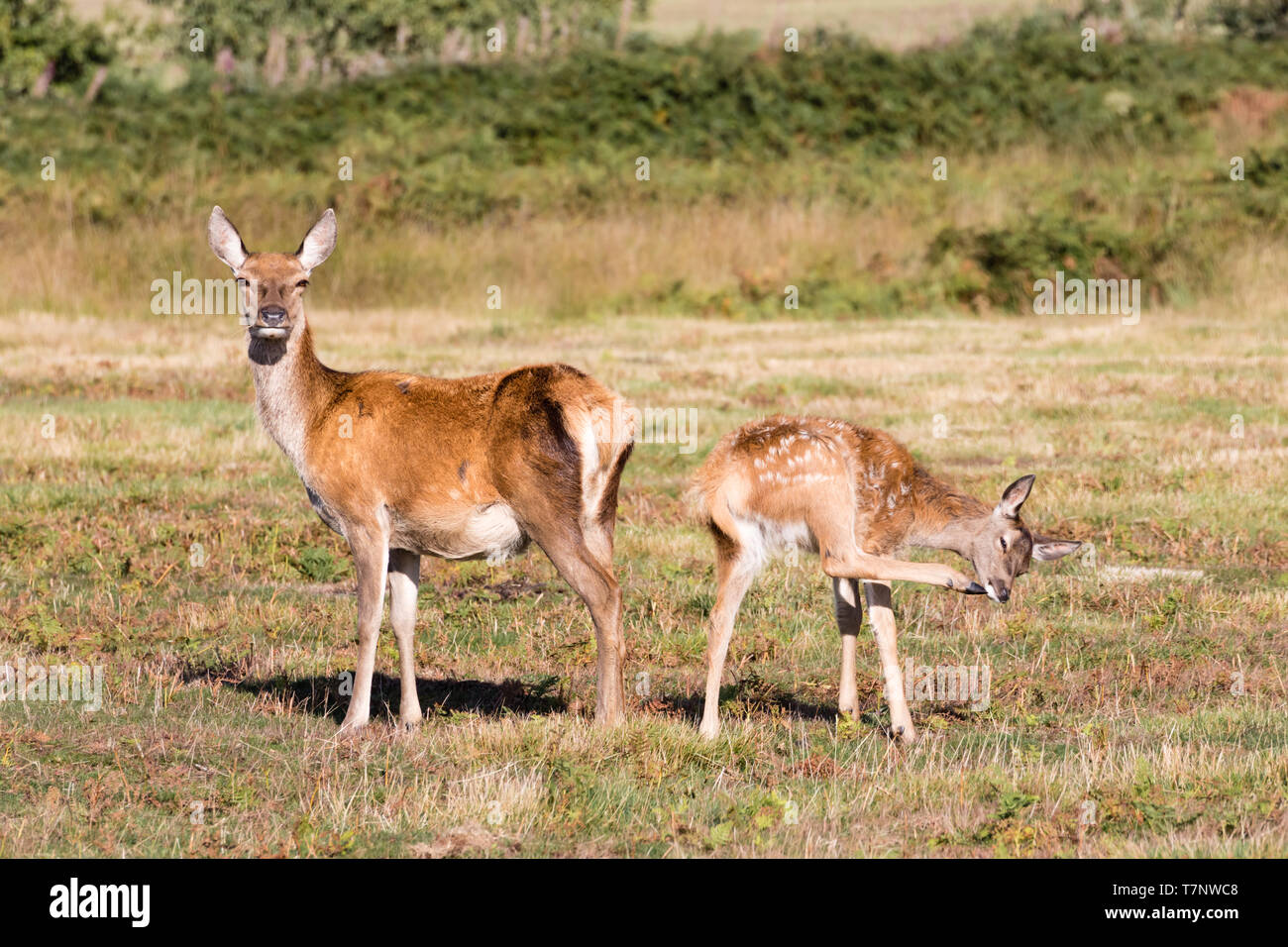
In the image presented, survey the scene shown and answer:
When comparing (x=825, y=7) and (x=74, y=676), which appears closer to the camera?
(x=74, y=676)

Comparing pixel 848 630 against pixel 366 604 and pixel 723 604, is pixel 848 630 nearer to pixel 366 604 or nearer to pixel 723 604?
pixel 723 604

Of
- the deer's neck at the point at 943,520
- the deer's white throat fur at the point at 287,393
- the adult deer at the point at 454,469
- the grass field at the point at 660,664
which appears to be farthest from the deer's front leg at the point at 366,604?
the deer's neck at the point at 943,520

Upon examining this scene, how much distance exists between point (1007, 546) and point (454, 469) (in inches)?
104

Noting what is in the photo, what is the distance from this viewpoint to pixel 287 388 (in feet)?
28.4

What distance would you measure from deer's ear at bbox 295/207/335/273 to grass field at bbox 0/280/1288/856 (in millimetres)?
2180

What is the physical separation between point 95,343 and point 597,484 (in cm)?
1573

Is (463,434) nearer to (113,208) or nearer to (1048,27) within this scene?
(113,208)

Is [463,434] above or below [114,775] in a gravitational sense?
above

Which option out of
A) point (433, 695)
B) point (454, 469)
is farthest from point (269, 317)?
point (433, 695)

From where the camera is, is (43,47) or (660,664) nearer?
(660,664)

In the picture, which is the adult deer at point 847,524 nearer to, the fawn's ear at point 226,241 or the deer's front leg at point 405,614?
the deer's front leg at point 405,614

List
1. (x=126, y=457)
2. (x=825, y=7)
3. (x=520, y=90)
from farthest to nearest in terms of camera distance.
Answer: (x=825, y=7)
(x=520, y=90)
(x=126, y=457)

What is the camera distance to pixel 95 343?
73.0 ft
